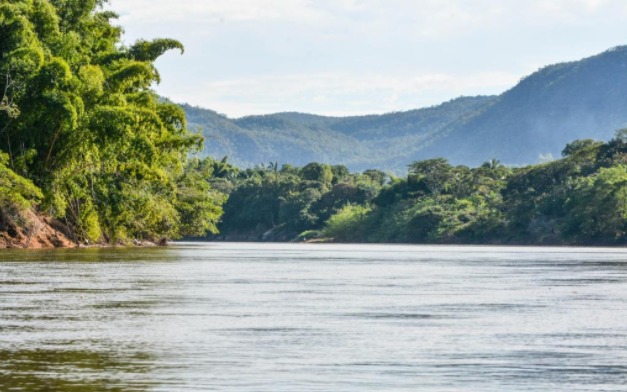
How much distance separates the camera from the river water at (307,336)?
11.8 meters

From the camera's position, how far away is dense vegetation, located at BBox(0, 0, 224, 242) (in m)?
52.8

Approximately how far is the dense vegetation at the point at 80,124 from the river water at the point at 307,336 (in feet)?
82.0

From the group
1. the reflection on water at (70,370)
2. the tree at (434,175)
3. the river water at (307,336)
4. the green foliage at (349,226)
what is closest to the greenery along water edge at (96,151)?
the river water at (307,336)

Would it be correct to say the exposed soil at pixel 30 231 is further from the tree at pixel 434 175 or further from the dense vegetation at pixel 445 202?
the tree at pixel 434 175

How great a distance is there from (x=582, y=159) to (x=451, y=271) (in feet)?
267

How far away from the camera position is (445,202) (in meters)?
135

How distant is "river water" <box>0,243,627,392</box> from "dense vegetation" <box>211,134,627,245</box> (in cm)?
7751

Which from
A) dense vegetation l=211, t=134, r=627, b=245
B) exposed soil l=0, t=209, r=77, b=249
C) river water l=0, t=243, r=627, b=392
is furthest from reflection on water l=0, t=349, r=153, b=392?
dense vegetation l=211, t=134, r=627, b=245

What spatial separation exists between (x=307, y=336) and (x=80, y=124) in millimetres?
39796

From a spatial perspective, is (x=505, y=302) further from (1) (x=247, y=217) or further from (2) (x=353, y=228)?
(1) (x=247, y=217)

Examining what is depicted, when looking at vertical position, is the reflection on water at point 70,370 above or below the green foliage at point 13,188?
below

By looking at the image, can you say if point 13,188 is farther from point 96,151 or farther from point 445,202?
point 445,202

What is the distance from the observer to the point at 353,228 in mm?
143875

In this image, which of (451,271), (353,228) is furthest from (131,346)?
(353,228)
